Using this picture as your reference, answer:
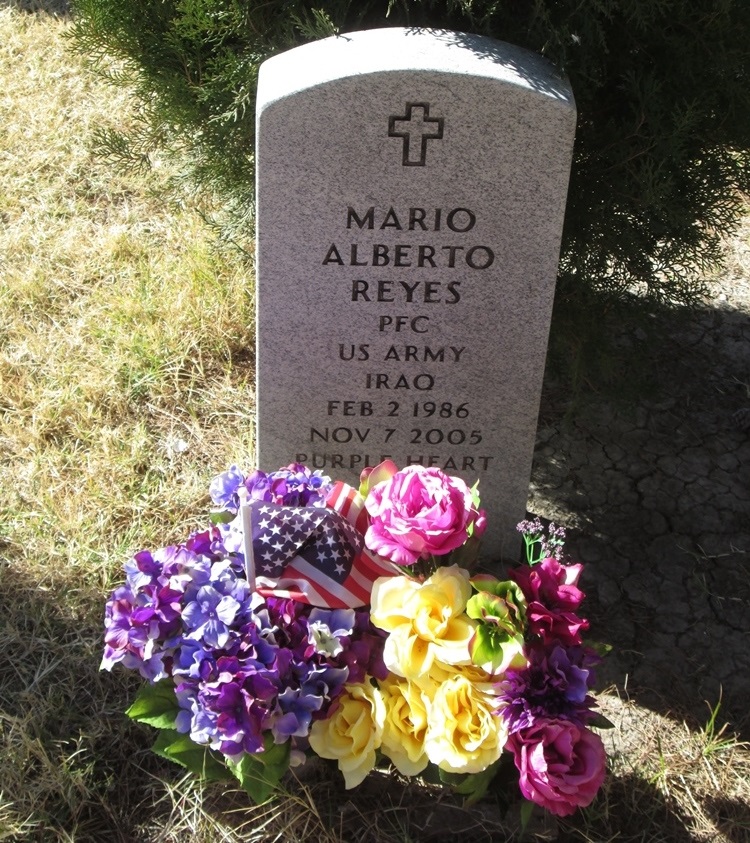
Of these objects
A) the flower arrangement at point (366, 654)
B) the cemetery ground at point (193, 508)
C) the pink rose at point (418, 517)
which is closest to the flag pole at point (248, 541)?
the flower arrangement at point (366, 654)

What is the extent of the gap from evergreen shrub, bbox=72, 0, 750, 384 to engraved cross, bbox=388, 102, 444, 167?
0.37 m

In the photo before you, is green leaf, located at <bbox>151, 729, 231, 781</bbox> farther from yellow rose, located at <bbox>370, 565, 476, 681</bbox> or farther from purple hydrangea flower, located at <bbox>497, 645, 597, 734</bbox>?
purple hydrangea flower, located at <bbox>497, 645, 597, 734</bbox>

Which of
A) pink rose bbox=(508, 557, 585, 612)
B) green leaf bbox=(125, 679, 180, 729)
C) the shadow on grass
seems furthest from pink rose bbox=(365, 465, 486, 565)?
the shadow on grass

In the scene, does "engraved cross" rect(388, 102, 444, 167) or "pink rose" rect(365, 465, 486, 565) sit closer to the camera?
"pink rose" rect(365, 465, 486, 565)

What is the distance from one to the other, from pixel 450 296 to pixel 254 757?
3.88ft

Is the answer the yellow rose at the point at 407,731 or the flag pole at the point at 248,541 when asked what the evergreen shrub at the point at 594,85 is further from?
the yellow rose at the point at 407,731

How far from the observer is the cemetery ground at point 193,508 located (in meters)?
2.33

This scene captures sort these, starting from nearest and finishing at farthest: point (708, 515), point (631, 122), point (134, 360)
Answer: point (631, 122) < point (708, 515) < point (134, 360)

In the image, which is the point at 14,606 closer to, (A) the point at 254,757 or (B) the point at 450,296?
(A) the point at 254,757

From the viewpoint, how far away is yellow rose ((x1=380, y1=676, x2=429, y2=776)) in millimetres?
2127

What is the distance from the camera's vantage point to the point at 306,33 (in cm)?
256

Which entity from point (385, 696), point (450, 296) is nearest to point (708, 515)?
point (450, 296)

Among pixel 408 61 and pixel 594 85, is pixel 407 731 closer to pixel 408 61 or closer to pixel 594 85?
pixel 408 61

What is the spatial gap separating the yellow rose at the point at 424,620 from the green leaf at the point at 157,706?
1.53 feet
